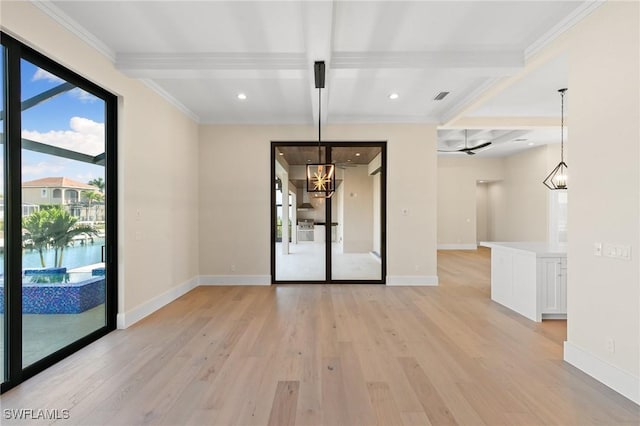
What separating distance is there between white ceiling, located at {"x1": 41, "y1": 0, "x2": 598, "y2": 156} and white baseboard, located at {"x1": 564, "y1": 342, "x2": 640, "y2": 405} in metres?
2.99

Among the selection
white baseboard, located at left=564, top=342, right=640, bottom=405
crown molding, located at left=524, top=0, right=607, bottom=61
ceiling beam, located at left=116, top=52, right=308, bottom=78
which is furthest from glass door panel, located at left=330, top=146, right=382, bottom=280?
white baseboard, located at left=564, top=342, right=640, bottom=405

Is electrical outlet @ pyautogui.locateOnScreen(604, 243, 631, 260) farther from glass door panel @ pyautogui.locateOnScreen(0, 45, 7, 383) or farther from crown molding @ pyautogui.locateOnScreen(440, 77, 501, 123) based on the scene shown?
glass door panel @ pyautogui.locateOnScreen(0, 45, 7, 383)

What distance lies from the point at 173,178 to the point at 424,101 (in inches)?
169

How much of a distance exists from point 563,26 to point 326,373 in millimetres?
3912

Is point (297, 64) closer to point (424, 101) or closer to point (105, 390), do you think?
point (424, 101)

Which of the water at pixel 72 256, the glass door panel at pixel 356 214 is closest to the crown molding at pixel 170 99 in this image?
the water at pixel 72 256

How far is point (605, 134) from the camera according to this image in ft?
8.03

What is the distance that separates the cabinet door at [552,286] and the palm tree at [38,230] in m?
5.45

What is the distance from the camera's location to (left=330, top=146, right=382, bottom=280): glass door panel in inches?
236

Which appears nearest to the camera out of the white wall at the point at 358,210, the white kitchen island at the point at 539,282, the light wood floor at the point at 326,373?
the light wood floor at the point at 326,373

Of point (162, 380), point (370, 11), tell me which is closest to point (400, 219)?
point (370, 11)

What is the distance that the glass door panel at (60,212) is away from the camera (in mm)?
2574

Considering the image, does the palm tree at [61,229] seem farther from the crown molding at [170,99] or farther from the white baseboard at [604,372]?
the white baseboard at [604,372]

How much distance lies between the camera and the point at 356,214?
20.6 feet
